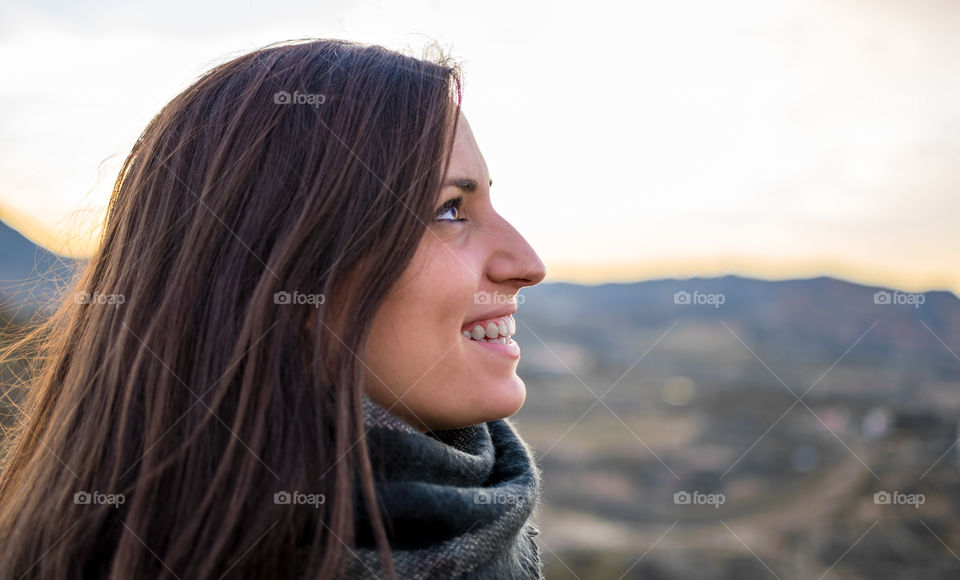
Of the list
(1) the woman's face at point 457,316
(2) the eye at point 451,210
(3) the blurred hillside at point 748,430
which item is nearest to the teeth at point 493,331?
(1) the woman's face at point 457,316

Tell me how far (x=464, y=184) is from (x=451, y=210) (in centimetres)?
6

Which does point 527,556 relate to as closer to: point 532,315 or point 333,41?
point 333,41

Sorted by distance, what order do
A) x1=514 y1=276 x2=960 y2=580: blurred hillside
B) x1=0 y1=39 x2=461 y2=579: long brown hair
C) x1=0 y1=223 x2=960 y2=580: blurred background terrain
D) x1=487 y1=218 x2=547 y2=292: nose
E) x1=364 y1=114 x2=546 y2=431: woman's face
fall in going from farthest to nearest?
x1=514 y1=276 x2=960 y2=580: blurred hillside → x1=0 y1=223 x2=960 y2=580: blurred background terrain → x1=487 y1=218 x2=547 y2=292: nose → x1=364 y1=114 x2=546 y2=431: woman's face → x1=0 y1=39 x2=461 y2=579: long brown hair

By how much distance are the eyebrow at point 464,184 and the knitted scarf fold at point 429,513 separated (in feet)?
1.60

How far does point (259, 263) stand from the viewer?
142 centimetres

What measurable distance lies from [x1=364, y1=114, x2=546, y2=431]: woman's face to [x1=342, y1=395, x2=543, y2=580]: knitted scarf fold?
10cm

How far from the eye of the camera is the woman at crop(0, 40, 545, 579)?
130 centimetres

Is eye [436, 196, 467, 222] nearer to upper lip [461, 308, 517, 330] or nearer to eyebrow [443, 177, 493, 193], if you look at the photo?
eyebrow [443, 177, 493, 193]

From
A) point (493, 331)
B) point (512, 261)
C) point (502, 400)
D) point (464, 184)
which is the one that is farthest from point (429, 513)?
point (464, 184)

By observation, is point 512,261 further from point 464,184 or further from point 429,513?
point 429,513

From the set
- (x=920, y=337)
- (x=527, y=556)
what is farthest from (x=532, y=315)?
(x=527, y=556)

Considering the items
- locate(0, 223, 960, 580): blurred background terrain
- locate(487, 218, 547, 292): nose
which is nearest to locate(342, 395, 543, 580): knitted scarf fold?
locate(487, 218, 547, 292): nose

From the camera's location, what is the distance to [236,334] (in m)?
1.38

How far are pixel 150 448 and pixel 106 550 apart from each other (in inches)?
7.7
